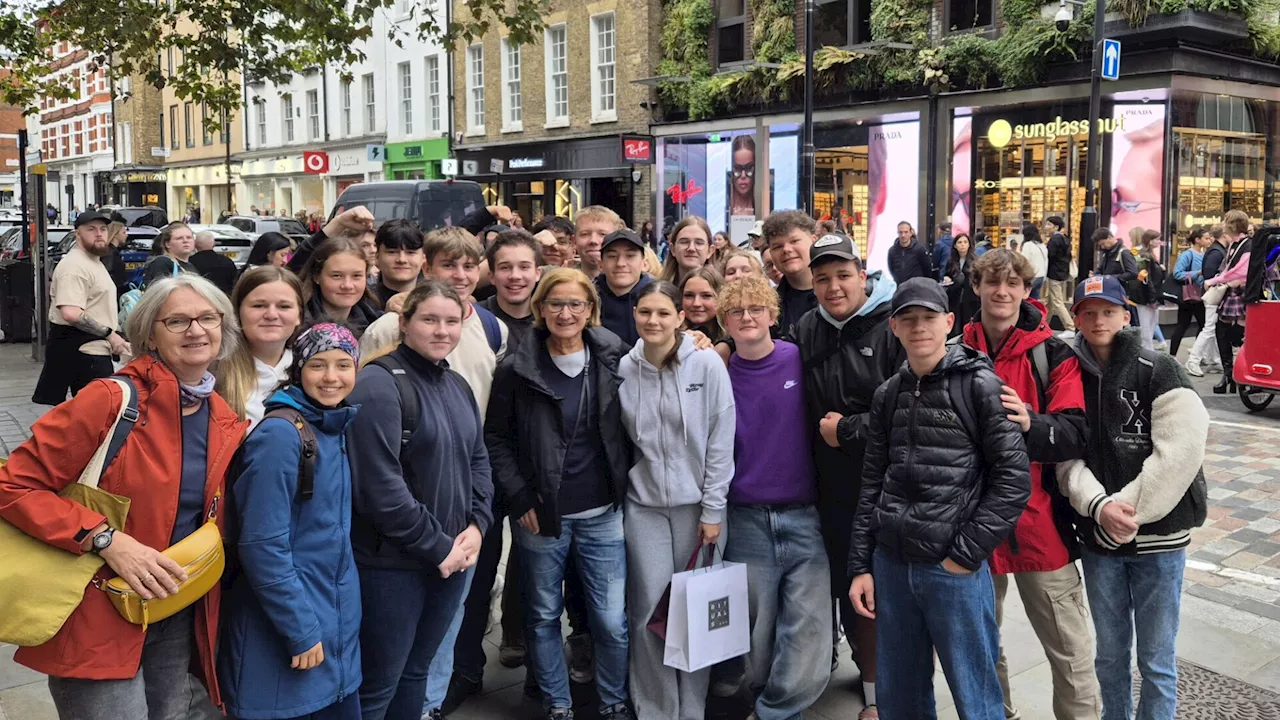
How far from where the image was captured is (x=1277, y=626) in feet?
17.1

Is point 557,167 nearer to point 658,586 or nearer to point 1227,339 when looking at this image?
point 1227,339

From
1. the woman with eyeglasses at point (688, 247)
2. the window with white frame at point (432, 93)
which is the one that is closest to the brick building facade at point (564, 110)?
the window with white frame at point (432, 93)

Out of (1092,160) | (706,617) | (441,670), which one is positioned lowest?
(441,670)

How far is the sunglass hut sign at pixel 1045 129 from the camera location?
16.9m

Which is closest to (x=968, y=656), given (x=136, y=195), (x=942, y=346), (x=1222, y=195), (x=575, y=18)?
(x=942, y=346)

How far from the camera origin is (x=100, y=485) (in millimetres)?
2723

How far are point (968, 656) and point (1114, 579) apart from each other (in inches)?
27.2

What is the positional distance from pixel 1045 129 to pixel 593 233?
14.3m

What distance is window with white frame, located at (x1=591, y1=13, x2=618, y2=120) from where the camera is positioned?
26.1 meters

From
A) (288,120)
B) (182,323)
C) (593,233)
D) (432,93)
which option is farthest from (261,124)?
(182,323)

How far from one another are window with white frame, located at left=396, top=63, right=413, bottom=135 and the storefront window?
53.6 ft

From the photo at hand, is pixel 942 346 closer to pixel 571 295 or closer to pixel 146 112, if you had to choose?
pixel 571 295

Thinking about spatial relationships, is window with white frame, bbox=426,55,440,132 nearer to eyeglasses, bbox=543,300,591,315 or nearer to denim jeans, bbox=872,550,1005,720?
eyeglasses, bbox=543,300,591,315

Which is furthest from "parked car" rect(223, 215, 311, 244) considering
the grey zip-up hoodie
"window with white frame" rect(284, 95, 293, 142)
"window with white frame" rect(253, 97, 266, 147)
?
the grey zip-up hoodie
